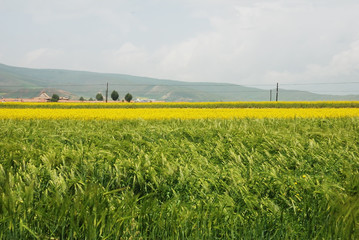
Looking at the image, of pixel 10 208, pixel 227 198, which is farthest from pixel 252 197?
pixel 10 208

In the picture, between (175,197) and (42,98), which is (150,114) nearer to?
(175,197)

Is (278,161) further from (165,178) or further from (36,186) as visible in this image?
(36,186)

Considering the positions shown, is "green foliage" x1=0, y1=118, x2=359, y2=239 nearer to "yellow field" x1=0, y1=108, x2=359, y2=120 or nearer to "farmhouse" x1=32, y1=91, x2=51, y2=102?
"yellow field" x1=0, y1=108, x2=359, y2=120

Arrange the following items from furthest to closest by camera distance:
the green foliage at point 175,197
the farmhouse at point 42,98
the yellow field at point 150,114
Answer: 1. the farmhouse at point 42,98
2. the yellow field at point 150,114
3. the green foliage at point 175,197

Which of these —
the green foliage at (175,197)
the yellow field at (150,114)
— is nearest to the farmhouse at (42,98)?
the yellow field at (150,114)

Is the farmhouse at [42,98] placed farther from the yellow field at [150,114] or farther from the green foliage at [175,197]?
the green foliage at [175,197]

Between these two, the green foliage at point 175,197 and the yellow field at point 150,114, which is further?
the yellow field at point 150,114

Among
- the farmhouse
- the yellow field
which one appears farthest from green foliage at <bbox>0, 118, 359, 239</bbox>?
the farmhouse

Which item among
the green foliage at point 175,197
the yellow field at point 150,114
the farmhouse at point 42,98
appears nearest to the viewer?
the green foliage at point 175,197

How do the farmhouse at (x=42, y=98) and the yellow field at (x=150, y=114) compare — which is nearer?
the yellow field at (x=150, y=114)

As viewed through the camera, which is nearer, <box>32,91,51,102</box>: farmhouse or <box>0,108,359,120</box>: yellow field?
<box>0,108,359,120</box>: yellow field

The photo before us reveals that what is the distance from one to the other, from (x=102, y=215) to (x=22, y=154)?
3282mm

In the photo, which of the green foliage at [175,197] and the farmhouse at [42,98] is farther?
the farmhouse at [42,98]

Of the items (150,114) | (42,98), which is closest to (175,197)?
(150,114)
